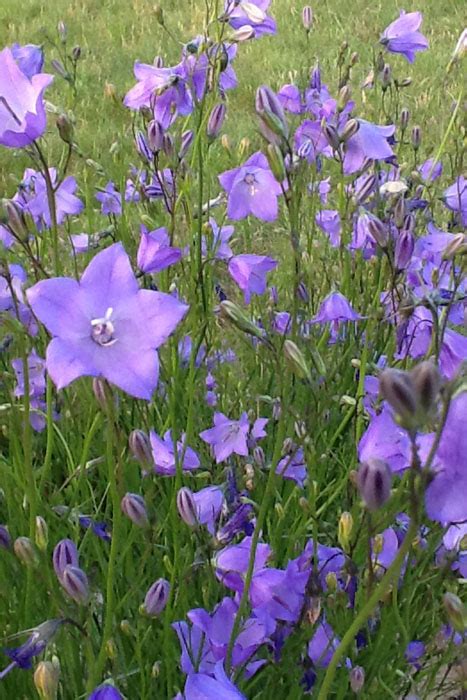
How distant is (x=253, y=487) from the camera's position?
1.65m

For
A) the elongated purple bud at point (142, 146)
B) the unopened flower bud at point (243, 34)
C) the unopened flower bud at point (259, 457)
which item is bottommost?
the unopened flower bud at point (259, 457)

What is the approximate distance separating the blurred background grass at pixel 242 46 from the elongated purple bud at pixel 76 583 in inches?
144

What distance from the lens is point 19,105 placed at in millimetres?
1345

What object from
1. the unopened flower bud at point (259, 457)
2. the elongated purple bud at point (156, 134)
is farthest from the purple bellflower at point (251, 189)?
the unopened flower bud at point (259, 457)

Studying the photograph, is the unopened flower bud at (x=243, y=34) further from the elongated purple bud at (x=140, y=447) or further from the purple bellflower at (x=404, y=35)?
the elongated purple bud at (x=140, y=447)

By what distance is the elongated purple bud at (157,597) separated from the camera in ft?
3.83

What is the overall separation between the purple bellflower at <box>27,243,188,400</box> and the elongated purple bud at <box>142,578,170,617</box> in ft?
1.00

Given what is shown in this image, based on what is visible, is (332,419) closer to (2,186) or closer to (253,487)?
(253,487)

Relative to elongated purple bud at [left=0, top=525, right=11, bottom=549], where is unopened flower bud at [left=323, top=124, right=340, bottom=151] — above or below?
above

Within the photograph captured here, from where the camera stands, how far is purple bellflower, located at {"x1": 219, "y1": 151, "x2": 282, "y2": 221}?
182cm

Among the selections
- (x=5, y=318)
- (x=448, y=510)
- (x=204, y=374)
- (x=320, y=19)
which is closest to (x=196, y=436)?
(x=204, y=374)

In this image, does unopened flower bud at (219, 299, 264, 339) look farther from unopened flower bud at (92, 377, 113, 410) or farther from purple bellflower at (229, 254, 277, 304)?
purple bellflower at (229, 254, 277, 304)

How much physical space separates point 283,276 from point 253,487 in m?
1.60

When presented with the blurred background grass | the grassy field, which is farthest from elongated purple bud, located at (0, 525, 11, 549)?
the blurred background grass
